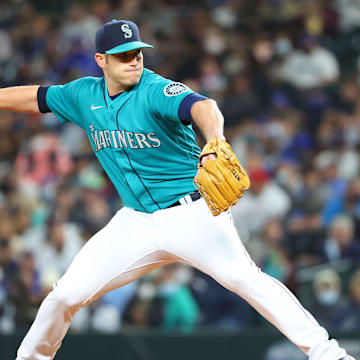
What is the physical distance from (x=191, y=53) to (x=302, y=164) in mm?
2582

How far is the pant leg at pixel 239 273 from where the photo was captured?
3.76 m

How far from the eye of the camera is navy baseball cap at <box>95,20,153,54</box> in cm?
391

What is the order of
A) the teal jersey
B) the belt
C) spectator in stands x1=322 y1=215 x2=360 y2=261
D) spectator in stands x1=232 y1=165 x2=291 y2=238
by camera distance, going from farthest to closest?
spectator in stands x1=232 y1=165 x2=291 y2=238, spectator in stands x1=322 y1=215 x2=360 y2=261, the belt, the teal jersey

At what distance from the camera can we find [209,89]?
Result: 10.1 meters

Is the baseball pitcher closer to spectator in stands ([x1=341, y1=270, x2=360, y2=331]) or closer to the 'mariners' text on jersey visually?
the 'mariners' text on jersey

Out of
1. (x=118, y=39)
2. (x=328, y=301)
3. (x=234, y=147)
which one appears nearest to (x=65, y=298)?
(x=118, y=39)

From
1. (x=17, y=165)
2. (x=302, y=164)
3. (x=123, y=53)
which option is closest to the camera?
(x=123, y=53)

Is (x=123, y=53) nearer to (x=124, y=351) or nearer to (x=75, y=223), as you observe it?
(x=124, y=351)

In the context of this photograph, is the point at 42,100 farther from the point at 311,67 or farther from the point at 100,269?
the point at 311,67

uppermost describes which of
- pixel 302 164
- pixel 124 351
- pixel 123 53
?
pixel 123 53

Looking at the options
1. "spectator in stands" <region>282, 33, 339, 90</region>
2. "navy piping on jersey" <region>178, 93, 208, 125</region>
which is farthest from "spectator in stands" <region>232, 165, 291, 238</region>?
"navy piping on jersey" <region>178, 93, 208, 125</region>

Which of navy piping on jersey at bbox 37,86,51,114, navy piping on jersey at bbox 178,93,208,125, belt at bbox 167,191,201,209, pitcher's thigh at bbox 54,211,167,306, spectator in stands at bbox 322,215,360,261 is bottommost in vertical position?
spectator in stands at bbox 322,215,360,261

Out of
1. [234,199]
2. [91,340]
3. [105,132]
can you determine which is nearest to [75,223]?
[91,340]

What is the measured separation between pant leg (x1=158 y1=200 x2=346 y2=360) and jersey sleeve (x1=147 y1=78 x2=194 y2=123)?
0.54 m
